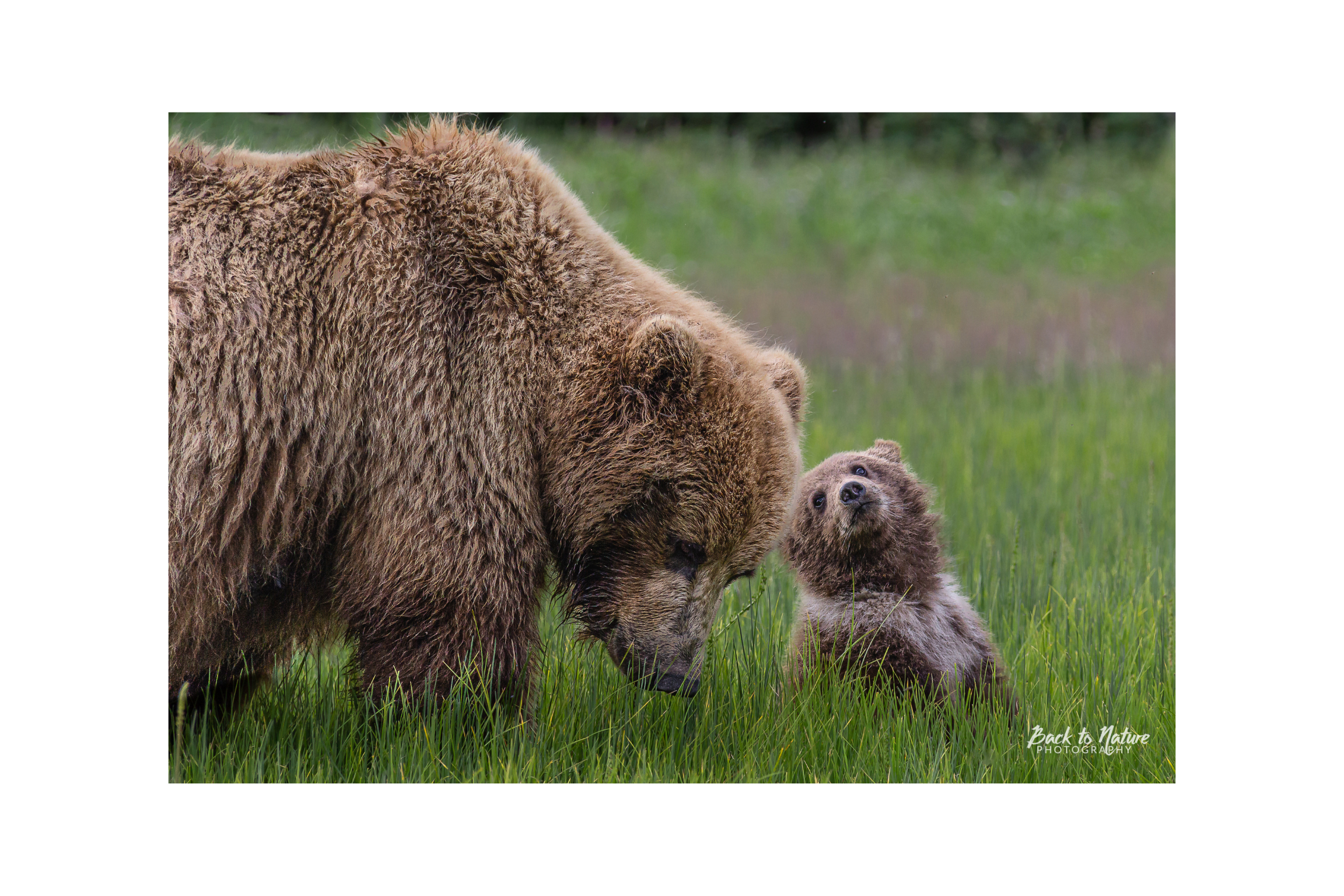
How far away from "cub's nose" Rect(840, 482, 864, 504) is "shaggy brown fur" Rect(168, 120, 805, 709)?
59 cm

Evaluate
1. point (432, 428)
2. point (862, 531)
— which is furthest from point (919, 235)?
point (432, 428)

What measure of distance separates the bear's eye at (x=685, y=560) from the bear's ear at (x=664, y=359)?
1.65ft

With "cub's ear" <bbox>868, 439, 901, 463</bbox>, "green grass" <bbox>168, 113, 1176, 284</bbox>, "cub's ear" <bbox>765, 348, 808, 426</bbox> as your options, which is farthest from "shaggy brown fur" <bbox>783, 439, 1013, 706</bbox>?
"green grass" <bbox>168, 113, 1176, 284</bbox>

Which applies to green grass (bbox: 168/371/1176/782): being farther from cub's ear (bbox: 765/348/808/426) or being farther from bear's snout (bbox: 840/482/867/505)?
cub's ear (bbox: 765/348/808/426)

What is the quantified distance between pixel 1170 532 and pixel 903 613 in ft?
9.03

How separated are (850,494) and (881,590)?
0.46 metres

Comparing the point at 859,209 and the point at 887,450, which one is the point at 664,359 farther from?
the point at 859,209

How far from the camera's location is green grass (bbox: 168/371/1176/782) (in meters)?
3.53

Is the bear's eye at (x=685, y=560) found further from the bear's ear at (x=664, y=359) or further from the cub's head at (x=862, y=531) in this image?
the cub's head at (x=862, y=531)

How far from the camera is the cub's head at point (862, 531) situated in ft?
14.3

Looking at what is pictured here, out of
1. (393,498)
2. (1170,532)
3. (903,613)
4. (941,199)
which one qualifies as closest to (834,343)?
(941,199)

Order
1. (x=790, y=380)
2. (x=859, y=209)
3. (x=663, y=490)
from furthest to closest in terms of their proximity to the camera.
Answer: (x=859, y=209) → (x=790, y=380) → (x=663, y=490)

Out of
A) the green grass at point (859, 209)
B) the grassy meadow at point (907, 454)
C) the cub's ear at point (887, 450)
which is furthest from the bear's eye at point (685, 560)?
the green grass at point (859, 209)

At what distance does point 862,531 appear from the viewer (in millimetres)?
4371
